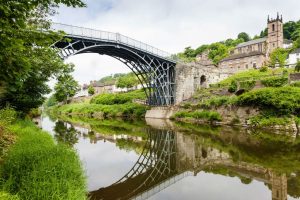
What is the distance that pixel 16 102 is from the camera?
21.6 m

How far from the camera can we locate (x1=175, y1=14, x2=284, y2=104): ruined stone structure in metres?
42.5

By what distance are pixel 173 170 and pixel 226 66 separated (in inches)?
2355

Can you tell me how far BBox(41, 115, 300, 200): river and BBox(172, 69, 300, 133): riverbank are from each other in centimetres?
614

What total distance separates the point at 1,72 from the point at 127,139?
50.1 feet

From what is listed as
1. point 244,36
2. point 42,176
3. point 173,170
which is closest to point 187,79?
point 173,170

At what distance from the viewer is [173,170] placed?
12.3 m

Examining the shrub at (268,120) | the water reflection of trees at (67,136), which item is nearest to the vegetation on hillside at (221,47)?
the shrub at (268,120)

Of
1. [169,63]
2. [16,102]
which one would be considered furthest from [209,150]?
[169,63]

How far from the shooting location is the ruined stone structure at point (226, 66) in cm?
4253

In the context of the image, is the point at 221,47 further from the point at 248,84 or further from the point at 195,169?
the point at 195,169

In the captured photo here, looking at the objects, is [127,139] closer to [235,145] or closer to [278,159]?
[235,145]

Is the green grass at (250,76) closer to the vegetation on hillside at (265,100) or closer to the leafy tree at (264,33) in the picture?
the vegetation on hillside at (265,100)

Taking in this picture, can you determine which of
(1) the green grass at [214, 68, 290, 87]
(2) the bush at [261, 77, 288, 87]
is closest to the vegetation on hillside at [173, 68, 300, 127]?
(2) the bush at [261, 77, 288, 87]

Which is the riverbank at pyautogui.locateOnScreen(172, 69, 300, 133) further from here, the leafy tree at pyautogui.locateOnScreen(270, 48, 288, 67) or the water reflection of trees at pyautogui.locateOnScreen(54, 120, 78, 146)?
the leafy tree at pyautogui.locateOnScreen(270, 48, 288, 67)
